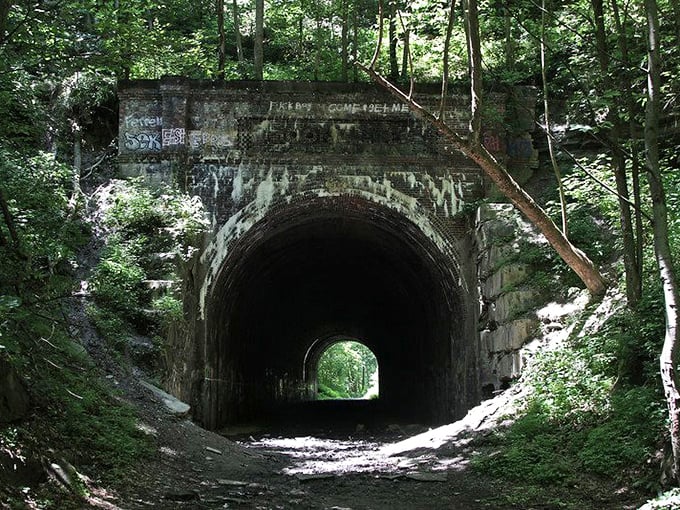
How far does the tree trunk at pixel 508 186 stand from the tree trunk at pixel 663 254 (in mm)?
2155

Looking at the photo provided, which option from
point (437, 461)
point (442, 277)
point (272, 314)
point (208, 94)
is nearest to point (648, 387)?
point (437, 461)

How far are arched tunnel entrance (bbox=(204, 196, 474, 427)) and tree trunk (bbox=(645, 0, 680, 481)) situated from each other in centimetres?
777

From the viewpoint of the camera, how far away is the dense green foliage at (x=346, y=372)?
146ft

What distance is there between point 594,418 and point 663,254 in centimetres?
277

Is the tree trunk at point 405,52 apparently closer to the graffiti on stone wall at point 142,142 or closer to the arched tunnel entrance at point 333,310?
the arched tunnel entrance at point 333,310

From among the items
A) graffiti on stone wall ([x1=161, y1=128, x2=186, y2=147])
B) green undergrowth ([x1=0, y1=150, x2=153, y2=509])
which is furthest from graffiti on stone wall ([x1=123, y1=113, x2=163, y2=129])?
green undergrowth ([x1=0, y1=150, x2=153, y2=509])

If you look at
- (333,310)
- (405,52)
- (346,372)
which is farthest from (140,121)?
(346,372)

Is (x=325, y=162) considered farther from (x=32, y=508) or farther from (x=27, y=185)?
(x=32, y=508)

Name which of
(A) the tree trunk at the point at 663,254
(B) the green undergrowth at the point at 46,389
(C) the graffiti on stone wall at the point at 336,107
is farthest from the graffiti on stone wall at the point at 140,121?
(A) the tree trunk at the point at 663,254

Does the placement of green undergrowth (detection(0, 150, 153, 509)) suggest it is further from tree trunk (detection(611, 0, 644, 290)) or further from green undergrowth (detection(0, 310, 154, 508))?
tree trunk (detection(611, 0, 644, 290))

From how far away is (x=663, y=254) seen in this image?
5.89 meters

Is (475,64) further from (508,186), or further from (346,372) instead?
(346,372)

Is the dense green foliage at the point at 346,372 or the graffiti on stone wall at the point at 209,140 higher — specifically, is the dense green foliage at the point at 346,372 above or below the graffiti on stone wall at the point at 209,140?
below

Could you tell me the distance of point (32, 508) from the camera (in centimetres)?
498
